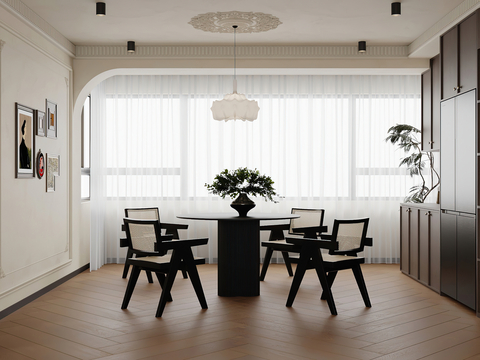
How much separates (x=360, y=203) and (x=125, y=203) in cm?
346

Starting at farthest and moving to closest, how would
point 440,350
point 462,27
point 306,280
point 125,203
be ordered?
point 125,203 → point 306,280 → point 462,27 → point 440,350

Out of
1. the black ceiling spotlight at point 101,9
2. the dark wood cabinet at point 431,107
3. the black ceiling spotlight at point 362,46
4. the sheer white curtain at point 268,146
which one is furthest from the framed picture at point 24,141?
the dark wood cabinet at point 431,107

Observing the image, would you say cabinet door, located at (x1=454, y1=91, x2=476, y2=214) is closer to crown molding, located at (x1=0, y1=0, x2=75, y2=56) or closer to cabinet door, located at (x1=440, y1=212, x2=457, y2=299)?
cabinet door, located at (x1=440, y1=212, x2=457, y2=299)

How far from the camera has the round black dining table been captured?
15.6 feet

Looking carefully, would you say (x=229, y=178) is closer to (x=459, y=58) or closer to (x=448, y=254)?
(x=448, y=254)

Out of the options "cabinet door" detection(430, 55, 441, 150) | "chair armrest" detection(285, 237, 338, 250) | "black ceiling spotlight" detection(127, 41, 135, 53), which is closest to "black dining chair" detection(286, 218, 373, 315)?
"chair armrest" detection(285, 237, 338, 250)

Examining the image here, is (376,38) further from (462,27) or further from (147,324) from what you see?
(147,324)

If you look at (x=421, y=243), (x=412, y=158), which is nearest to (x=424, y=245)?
(x=421, y=243)

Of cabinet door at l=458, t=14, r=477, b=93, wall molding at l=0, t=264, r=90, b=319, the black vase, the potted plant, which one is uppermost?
cabinet door at l=458, t=14, r=477, b=93

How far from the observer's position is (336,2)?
180 inches

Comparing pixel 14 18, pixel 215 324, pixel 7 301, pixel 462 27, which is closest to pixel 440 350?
pixel 215 324

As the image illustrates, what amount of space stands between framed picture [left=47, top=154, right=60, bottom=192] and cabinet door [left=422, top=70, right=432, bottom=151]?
444 cm

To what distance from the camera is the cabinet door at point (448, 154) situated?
463 centimetres

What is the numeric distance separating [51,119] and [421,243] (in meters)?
4.35
